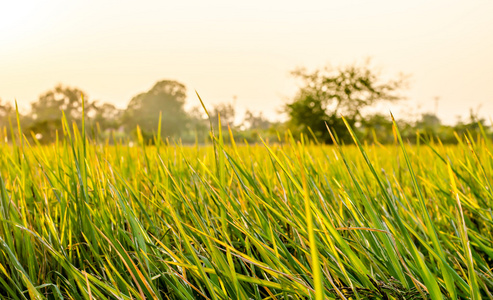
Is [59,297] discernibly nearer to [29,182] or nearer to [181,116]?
[29,182]

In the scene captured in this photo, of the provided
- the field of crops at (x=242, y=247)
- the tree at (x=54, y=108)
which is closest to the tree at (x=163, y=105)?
the tree at (x=54, y=108)

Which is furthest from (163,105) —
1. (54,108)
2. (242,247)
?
(242,247)

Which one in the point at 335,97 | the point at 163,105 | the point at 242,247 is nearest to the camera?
the point at 242,247

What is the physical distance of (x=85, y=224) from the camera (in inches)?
28.7

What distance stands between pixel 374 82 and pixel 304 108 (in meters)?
4.78

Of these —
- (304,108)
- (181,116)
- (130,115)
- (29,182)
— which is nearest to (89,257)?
(29,182)

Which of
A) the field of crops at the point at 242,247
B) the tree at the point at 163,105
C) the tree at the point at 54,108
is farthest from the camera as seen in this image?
the tree at the point at 163,105

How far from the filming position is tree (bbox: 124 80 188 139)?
1248 inches

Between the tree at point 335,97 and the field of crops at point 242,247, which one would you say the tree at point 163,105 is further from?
the field of crops at point 242,247

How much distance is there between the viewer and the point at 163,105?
1357 inches

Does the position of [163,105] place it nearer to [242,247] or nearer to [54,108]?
[54,108]

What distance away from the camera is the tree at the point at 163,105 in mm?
31703

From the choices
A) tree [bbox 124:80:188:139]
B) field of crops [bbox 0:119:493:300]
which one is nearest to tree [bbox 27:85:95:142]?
tree [bbox 124:80:188:139]

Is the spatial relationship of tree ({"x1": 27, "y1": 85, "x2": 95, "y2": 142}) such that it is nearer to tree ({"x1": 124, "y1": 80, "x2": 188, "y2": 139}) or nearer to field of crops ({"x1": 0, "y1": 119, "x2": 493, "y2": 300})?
tree ({"x1": 124, "y1": 80, "x2": 188, "y2": 139})
